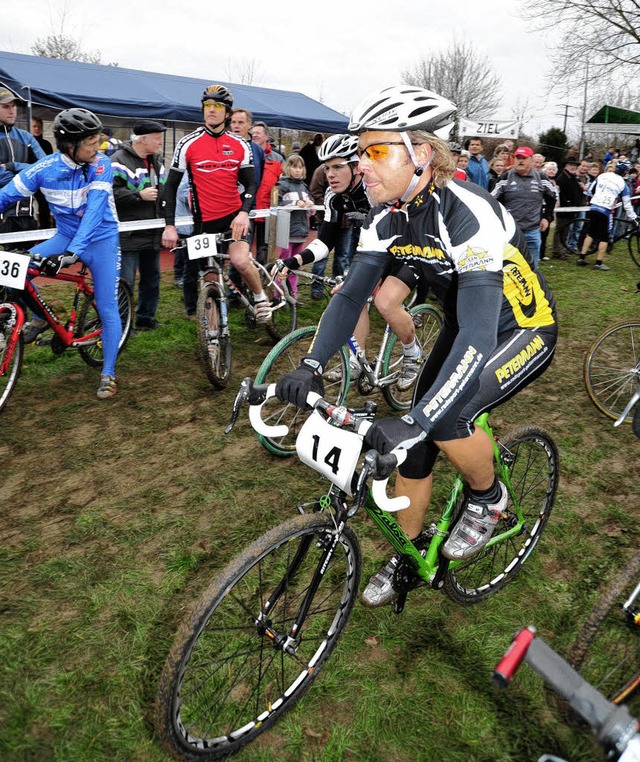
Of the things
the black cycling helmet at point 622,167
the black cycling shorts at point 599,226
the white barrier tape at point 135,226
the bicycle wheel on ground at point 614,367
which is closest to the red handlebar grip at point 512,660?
the bicycle wheel on ground at point 614,367

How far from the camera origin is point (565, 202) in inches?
579

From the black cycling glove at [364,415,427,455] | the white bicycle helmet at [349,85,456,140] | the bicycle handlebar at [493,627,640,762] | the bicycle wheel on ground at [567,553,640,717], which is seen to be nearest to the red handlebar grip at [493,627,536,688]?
the bicycle handlebar at [493,627,640,762]

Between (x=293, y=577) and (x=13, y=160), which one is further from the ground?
(x=13, y=160)

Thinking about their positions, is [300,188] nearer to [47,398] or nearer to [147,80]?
[47,398]

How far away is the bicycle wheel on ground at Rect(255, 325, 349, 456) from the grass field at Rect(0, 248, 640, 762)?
0.58ft

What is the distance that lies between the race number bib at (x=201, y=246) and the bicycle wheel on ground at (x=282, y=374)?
1.47 meters

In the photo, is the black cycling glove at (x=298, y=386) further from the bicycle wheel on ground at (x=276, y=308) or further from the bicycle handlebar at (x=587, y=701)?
the bicycle wheel on ground at (x=276, y=308)

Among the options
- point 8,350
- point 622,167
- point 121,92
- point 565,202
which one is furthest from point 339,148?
point 622,167

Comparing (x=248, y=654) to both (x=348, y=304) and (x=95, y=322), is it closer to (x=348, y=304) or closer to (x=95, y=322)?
(x=348, y=304)

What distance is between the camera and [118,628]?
3010 mm

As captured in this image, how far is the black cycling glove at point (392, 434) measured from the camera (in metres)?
2.05

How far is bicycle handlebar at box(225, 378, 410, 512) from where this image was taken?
1.98m

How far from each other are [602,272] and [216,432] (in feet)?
35.3

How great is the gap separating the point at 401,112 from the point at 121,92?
618 inches
